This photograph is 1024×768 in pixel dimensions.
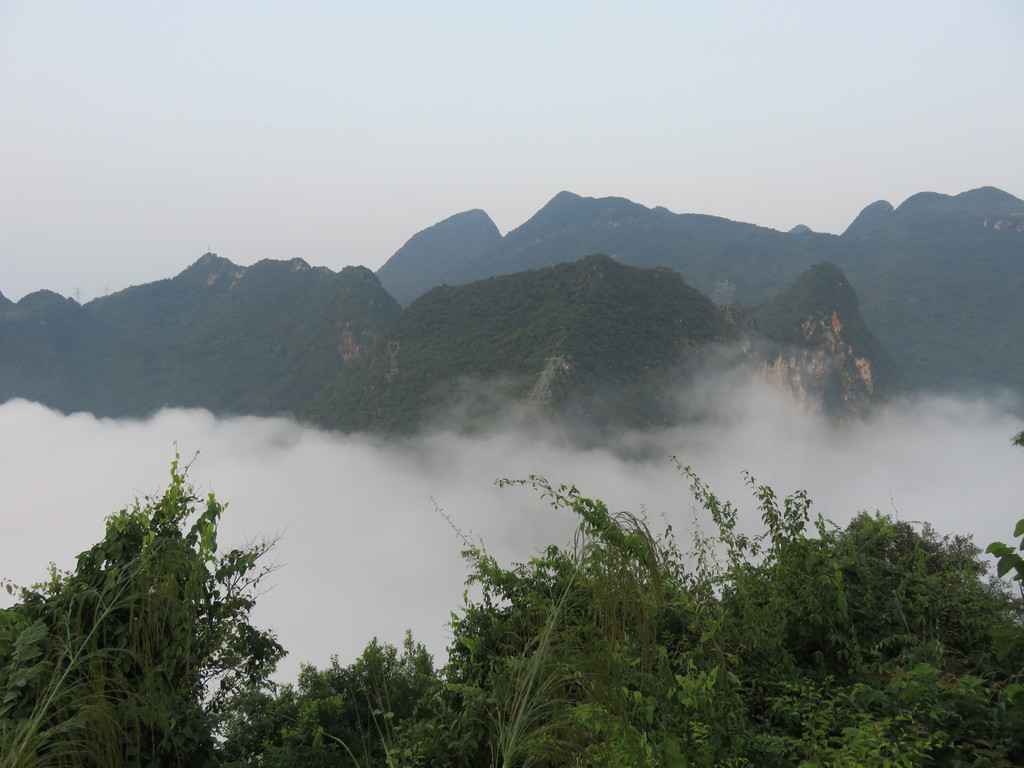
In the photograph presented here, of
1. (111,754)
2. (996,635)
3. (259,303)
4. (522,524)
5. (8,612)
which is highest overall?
(259,303)

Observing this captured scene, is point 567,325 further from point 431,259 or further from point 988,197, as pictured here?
point 988,197

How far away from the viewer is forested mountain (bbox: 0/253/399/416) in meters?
98.3

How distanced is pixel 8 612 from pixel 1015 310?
141 m

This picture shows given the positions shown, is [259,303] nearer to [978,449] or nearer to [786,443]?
[786,443]

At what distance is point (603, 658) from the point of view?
1.78m

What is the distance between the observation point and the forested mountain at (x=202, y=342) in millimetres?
98312

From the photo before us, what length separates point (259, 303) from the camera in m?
114

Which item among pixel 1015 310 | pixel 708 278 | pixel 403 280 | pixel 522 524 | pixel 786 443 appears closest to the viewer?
pixel 522 524

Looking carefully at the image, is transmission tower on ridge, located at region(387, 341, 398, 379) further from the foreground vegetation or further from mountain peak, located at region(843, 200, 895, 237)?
mountain peak, located at region(843, 200, 895, 237)

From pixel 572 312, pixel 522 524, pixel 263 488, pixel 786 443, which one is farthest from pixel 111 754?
pixel 263 488

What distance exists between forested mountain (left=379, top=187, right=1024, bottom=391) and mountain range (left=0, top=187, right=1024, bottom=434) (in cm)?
55

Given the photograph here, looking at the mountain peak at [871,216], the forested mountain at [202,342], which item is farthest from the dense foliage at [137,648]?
the mountain peak at [871,216]

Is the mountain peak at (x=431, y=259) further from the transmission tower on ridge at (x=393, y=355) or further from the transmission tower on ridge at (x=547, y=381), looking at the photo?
the transmission tower on ridge at (x=547, y=381)

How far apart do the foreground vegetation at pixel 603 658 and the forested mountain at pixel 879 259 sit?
120m
